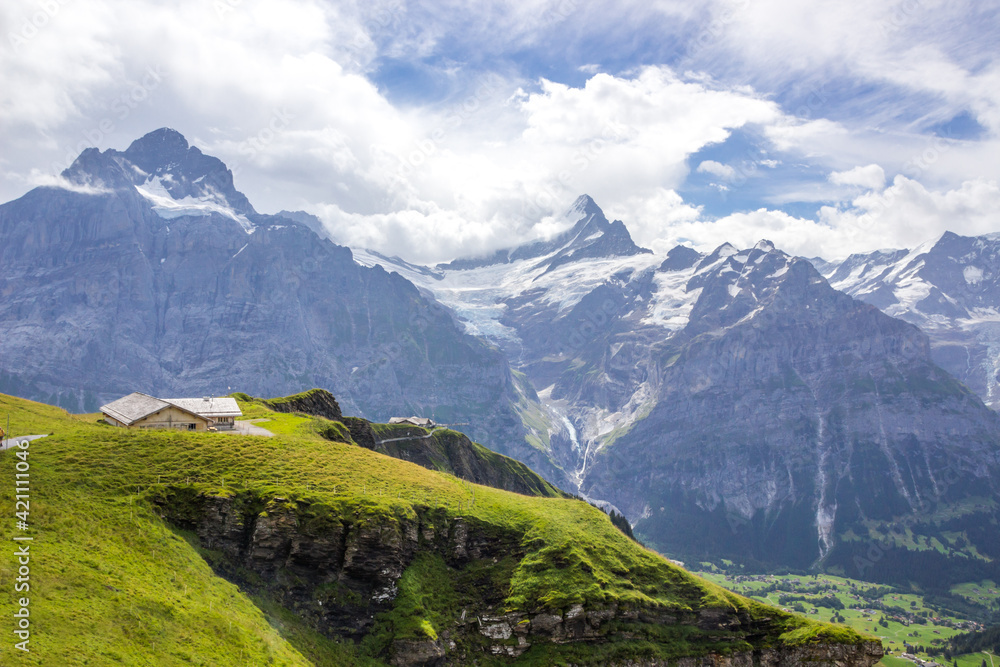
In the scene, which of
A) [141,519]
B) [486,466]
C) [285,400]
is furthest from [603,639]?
[486,466]

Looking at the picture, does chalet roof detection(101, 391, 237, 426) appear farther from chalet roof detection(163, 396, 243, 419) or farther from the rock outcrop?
the rock outcrop

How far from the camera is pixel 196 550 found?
62.9 m

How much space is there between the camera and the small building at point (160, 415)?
86875mm

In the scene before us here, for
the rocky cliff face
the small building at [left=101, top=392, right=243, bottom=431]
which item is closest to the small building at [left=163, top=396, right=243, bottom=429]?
the small building at [left=101, top=392, right=243, bottom=431]

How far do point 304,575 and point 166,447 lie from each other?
2169 centimetres

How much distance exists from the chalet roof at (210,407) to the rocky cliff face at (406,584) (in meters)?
30.4

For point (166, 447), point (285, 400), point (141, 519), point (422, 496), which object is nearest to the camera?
point (141, 519)

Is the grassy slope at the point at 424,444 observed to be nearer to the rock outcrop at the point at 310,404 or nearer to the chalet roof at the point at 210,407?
the rock outcrop at the point at 310,404

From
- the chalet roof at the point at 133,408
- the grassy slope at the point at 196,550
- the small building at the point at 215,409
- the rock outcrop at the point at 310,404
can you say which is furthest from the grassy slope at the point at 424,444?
the chalet roof at the point at 133,408

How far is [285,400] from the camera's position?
130 m

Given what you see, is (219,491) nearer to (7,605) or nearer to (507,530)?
(7,605)

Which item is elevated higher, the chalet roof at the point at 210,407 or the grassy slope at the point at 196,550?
the chalet roof at the point at 210,407

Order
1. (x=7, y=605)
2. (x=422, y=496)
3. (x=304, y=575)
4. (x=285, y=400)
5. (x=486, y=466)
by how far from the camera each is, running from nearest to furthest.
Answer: (x=7, y=605) → (x=304, y=575) → (x=422, y=496) → (x=285, y=400) → (x=486, y=466)

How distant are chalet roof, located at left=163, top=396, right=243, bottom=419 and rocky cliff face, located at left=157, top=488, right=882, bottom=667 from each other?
30384 mm
